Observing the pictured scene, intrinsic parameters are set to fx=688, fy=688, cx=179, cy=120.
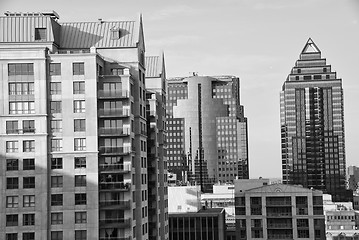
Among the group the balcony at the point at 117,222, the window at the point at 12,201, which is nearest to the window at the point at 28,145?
the window at the point at 12,201

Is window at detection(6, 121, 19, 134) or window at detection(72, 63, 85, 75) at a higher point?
window at detection(72, 63, 85, 75)

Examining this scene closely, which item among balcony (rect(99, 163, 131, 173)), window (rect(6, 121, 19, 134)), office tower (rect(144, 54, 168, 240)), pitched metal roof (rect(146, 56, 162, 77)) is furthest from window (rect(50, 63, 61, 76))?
pitched metal roof (rect(146, 56, 162, 77))

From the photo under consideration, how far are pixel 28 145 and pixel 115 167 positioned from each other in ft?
33.6

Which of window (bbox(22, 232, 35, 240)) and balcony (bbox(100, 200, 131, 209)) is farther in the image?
balcony (bbox(100, 200, 131, 209))

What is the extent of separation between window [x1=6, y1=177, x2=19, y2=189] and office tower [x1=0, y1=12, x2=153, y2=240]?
4.4 inches

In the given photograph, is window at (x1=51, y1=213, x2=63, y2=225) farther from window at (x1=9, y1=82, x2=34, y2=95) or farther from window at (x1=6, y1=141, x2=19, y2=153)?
window at (x1=9, y1=82, x2=34, y2=95)

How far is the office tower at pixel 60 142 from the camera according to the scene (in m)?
77.3

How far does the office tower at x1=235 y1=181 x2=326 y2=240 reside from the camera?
15025cm

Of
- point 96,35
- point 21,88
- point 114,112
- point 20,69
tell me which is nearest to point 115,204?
point 114,112

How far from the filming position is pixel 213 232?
15775 centimetres

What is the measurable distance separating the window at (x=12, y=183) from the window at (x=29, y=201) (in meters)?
1.59

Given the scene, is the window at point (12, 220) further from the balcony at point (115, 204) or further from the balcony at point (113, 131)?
the balcony at point (113, 131)

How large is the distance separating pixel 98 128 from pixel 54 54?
985 cm

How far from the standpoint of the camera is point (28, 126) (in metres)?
78.1
